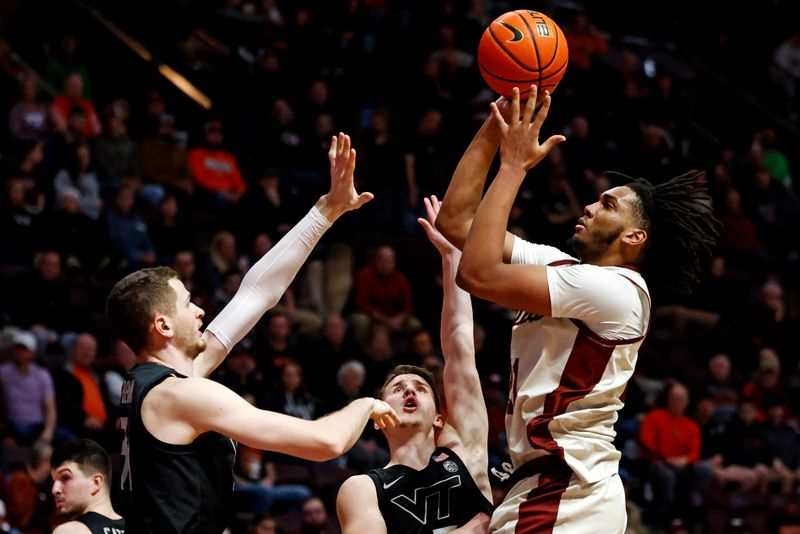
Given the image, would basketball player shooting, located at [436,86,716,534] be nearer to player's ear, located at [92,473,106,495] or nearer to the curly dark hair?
the curly dark hair

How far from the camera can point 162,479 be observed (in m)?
3.96

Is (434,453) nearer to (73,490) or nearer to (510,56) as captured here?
(73,490)

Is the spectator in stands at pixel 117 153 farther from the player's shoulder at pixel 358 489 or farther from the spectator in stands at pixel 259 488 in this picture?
the player's shoulder at pixel 358 489

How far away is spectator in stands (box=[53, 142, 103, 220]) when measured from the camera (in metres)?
11.0

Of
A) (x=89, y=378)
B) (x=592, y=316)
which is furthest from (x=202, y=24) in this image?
(x=592, y=316)

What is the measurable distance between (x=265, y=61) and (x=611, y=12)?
6979 mm

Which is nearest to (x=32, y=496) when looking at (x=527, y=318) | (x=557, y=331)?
(x=527, y=318)

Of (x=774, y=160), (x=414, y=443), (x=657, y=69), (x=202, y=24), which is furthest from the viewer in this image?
(x=657, y=69)

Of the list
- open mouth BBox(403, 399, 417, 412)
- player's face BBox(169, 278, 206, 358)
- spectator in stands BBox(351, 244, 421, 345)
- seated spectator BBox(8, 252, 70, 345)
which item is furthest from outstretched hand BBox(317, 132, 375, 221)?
spectator in stands BBox(351, 244, 421, 345)

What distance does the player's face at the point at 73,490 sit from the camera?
17.6 ft

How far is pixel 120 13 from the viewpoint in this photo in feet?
47.2

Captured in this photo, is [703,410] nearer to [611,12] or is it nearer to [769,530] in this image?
[769,530]

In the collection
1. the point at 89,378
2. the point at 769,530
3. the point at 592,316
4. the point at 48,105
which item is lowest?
Answer: the point at 769,530

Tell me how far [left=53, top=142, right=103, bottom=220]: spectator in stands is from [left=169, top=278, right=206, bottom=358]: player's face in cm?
695
